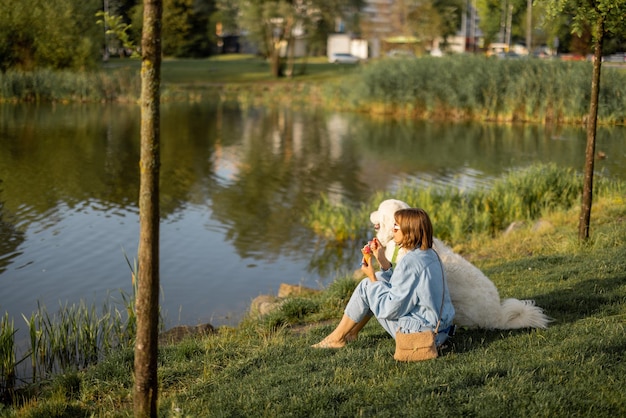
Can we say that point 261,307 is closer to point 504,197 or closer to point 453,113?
point 504,197

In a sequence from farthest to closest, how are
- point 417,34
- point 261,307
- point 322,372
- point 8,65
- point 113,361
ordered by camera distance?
point 417,34
point 8,65
point 261,307
point 113,361
point 322,372

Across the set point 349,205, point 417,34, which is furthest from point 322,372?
point 417,34

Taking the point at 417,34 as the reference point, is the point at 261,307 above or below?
below

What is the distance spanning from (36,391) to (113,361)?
75 centimetres

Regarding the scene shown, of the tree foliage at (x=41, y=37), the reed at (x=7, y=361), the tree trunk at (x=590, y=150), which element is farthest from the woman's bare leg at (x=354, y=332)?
the tree foliage at (x=41, y=37)

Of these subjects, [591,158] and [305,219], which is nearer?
[591,158]

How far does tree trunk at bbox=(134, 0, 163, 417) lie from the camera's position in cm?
477

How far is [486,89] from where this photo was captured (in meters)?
32.8

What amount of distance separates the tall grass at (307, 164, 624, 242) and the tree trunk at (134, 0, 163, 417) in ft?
30.4

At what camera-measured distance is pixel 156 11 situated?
476 cm

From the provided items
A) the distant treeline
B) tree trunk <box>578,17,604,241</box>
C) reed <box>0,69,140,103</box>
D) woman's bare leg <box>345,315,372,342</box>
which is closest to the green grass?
woman's bare leg <box>345,315,372,342</box>

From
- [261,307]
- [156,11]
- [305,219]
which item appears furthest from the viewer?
[305,219]

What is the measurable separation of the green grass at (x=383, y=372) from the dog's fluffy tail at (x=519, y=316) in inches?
3.0

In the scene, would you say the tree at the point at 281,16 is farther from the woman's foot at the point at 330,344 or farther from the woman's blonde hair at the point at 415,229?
the woman's blonde hair at the point at 415,229
